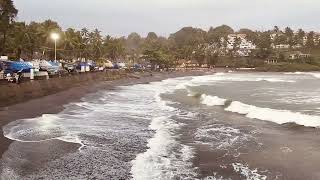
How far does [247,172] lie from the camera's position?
13945 mm

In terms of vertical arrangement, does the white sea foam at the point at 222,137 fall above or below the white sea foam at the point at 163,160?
below

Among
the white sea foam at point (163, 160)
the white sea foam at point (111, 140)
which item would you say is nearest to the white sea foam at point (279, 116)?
the white sea foam at point (111, 140)

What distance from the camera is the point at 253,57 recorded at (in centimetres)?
19300

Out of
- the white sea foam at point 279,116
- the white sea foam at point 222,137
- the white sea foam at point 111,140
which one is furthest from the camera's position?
the white sea foam at point 279,116

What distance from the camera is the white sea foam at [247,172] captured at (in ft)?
43.8

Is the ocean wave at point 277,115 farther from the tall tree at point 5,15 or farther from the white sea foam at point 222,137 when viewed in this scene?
the tall tree at point 5,15

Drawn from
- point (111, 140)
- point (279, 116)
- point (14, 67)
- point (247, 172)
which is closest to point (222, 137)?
point (111, 140)

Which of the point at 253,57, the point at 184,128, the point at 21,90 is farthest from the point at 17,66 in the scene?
the point at 253,57

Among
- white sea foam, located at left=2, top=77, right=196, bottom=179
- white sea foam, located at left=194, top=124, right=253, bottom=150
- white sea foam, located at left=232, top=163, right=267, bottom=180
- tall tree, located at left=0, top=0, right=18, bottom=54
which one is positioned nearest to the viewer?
white sea foam, located at left=232, top=163, right=267, bottom=180

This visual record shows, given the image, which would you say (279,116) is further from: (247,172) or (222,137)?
(247,172)

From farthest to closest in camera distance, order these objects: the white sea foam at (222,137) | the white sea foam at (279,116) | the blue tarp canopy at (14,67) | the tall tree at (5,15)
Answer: the tall tree at (5,15)
the blue tarp canopy at (14,67)
the white sea foam at (279,116)
the white sea foam at (222,137)

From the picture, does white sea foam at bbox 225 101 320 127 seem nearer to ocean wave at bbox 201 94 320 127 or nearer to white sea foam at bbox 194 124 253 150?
ocean wave at bbox 201 94 320 127

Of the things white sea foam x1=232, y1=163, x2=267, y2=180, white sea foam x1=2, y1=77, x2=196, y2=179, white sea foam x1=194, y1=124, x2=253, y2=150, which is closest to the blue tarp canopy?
white sea foam x1=2, y1=77, x2=196, y2=179

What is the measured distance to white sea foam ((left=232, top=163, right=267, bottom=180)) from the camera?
1336 centimetres
